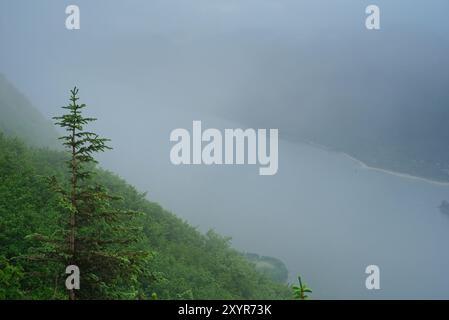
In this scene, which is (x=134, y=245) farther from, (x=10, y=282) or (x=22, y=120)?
(x=22, y=120)

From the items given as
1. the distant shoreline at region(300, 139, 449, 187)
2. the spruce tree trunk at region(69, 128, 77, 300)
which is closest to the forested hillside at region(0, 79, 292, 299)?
the spruce tree trunk at region(69, 128, 77, 300)

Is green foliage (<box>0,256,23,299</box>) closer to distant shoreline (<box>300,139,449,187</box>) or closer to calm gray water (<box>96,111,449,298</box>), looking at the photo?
calm gray water (<box>96,111,449,298</box>)

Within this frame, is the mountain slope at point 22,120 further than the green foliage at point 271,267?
No

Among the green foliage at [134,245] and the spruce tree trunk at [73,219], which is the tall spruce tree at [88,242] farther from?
the green foliage at [134,245]

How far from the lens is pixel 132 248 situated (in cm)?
870

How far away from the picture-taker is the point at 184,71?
95.7 metres

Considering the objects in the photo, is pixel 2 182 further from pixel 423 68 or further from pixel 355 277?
pixel 423 68

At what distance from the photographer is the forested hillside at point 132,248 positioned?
4383mm

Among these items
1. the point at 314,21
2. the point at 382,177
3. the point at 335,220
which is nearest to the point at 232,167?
the point at 335,220

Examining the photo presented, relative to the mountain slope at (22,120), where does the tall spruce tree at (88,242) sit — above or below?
below

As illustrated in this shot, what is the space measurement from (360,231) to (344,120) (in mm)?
39962

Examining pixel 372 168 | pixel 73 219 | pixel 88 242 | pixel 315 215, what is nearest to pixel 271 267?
pixel 315 215

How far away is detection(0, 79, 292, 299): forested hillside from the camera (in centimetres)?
438

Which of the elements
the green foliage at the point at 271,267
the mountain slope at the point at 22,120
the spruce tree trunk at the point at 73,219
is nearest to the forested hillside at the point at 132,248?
the spruce tree trunk at the point at 73,219
